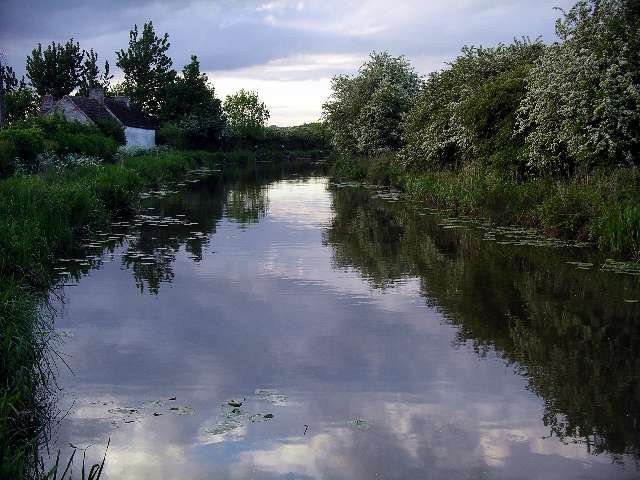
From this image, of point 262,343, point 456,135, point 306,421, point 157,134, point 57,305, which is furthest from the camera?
point 157,134

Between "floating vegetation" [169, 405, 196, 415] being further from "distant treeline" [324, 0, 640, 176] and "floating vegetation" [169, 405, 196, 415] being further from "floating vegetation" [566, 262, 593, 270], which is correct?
"distant treeline" [324, 0, 640, 176]

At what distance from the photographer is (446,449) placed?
717 cm

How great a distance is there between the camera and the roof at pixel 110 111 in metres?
63.4

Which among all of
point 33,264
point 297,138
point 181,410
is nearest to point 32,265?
point 33,264

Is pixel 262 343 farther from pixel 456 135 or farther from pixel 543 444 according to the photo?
pixel 456 135

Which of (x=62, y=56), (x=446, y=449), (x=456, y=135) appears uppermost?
(x=62, y=56)

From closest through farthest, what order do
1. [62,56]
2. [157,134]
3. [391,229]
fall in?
[391,229] < [157,134] < [62,56]

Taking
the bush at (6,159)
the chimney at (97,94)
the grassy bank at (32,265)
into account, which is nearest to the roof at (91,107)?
the chimney at (97,94)

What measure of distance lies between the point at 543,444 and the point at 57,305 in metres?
9.13

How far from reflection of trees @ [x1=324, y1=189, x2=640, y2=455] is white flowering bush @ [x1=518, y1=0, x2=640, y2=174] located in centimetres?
318

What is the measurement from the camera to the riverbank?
22.9 ft

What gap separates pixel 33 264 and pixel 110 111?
188ft

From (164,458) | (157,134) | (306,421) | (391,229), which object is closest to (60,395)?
(164,458)

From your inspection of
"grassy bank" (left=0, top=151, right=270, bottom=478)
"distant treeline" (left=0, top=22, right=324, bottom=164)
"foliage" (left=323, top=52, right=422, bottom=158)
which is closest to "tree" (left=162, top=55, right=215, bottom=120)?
"distant treeline" (left=0, top=22, right=324, bottom=164)
